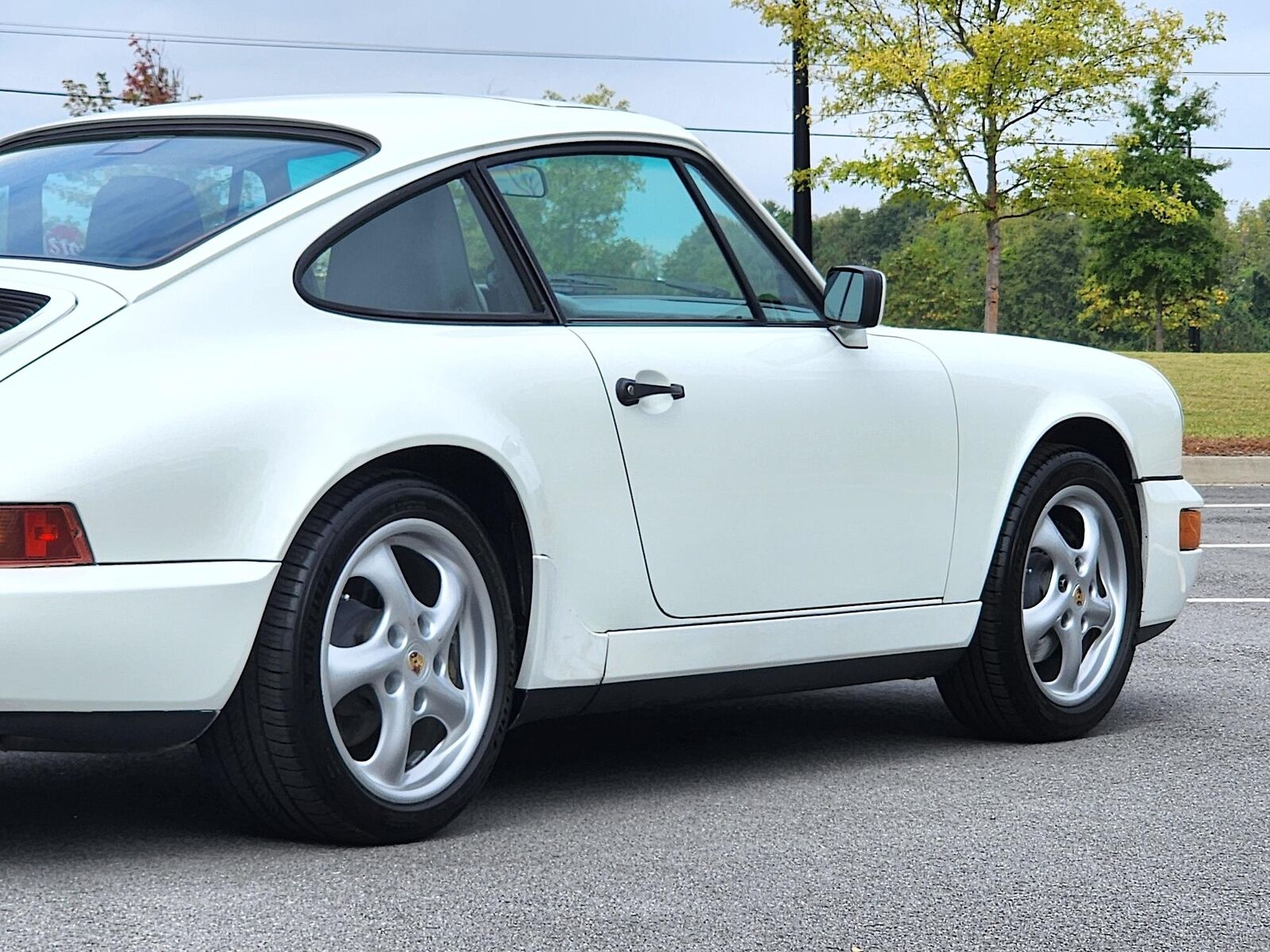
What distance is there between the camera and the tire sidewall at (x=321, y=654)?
3697 millimetres

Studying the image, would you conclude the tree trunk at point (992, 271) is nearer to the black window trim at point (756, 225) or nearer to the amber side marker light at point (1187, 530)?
the amber side marker light at point (1187, 530)

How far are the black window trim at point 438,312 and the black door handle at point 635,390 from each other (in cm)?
22

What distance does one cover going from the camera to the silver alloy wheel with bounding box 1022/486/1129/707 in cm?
545

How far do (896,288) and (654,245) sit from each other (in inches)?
3958

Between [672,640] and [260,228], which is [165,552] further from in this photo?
[672,640]

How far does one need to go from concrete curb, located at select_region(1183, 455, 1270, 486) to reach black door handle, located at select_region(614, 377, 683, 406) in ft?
48.9

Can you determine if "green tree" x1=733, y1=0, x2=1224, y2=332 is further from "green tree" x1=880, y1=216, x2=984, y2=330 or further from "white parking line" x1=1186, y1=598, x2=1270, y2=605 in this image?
"green tree" x1=880, y1=216, x2=984, y2=330

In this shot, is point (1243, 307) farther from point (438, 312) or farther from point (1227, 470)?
point (438, 312)

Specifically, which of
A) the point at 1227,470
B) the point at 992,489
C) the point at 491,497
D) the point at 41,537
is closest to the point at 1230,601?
the point at 992,489

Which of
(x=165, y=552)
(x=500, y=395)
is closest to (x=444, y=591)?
(x=500, y=395)

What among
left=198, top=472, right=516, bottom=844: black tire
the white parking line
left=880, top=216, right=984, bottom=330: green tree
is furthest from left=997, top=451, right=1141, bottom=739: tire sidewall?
left=880, top=216, right=984, bottom=330: green tree

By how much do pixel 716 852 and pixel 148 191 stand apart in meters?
1.86

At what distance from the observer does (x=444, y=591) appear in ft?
13.2

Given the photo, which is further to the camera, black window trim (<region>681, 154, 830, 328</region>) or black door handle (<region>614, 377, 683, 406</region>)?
black window trim (<region>681, 154, 830, 328</region>)
